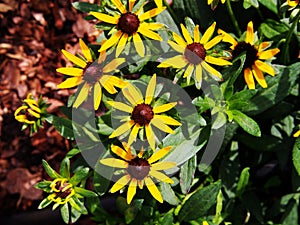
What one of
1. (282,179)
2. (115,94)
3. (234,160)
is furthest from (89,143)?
(282,179)

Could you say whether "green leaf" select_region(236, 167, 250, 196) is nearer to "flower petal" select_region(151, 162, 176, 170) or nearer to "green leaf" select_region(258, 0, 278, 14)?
"flower petal" select_region(151, 162, 176, 170)

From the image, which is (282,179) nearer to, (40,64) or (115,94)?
(115,94)

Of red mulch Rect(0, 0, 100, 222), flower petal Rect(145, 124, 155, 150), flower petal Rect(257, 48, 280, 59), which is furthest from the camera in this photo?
red mulch Rect(0, 0, 100, 222)

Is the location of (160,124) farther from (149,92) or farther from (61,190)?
(61,190)

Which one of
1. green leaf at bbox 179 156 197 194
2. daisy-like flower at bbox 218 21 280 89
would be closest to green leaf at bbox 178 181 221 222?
green leaf at bbox 179 156 197 194

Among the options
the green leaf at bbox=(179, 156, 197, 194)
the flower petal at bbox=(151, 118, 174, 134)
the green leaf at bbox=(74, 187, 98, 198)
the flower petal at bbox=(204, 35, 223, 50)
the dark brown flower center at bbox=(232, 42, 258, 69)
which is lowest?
the green leaf at bbox=(179, 156, 197, 194)

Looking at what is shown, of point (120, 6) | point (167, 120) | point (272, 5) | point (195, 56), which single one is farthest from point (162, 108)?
point (272, 5)

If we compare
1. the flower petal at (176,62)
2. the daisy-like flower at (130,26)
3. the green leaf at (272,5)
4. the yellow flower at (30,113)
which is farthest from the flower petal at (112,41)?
the green leaf at (272,5)

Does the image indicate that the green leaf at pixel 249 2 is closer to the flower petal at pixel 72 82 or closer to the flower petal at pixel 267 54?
the flower petal at pixel 267 54
